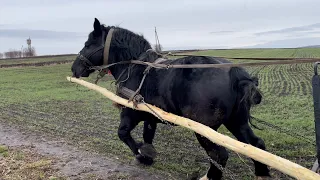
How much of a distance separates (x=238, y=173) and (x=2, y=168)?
13.0ft

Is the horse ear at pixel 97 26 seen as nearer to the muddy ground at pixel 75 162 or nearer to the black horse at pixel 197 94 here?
the black horse at pixel 197 94

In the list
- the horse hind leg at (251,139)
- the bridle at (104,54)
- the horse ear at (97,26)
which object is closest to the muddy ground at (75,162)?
the horse hind leg at (251,139)

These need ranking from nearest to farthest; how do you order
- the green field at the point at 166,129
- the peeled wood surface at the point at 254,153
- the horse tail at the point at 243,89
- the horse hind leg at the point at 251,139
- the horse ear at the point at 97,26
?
the peeled wood surface at the point at 254,153
the horse tail at the point at 243,89
the horse hind leg at the point at 251,139
the horse ear at the point at 97,26
the green field at the point at 166,129

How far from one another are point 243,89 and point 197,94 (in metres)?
0.61

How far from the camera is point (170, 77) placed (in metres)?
5.29

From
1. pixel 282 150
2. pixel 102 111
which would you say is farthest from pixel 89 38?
pixel 102 111

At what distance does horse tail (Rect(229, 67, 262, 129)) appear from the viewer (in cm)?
483

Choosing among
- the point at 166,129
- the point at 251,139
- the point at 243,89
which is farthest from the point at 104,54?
the point at 166,129

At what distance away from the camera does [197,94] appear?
493cm

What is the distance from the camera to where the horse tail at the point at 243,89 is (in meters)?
4.83

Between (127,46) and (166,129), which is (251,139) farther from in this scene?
(166,129)

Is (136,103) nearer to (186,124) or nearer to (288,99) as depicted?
(186,124)

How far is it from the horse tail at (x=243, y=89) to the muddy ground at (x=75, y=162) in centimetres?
174

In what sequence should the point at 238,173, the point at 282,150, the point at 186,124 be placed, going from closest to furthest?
the point at 186,124
the point at 238,173
the point at 282,150
